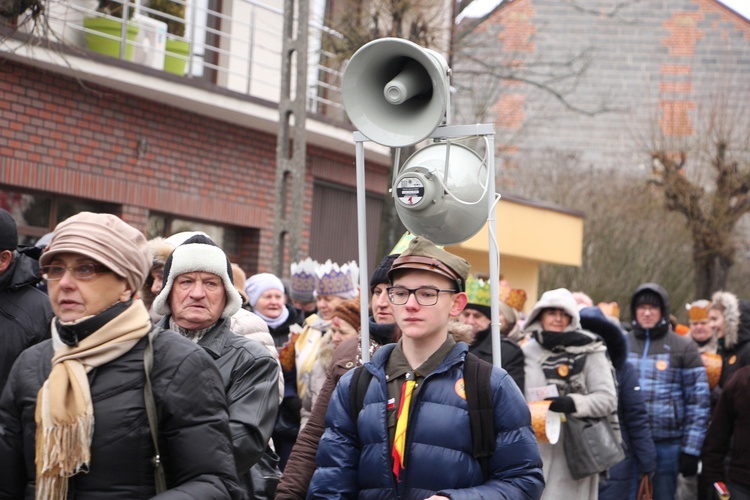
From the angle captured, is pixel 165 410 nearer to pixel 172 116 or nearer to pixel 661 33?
pixel 172 116

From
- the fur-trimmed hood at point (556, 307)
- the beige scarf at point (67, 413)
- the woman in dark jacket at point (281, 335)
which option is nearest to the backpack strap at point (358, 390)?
the beige scarf at point (67, 413)

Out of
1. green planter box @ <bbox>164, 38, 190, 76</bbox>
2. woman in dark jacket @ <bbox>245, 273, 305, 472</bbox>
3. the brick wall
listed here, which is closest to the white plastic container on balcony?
green planter box @ <bbox>164, 38, 190, 76</bbox>

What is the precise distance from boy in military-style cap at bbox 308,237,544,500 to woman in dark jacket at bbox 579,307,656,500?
13.5 ft

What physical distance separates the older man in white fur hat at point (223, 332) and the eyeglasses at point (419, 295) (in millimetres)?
630

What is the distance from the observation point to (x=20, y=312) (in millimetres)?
5402

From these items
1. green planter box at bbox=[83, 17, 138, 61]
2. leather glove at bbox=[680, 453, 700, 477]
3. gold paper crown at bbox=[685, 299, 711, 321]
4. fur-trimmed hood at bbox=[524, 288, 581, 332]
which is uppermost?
green planter box at bbox=[83, 17, 138, 61]

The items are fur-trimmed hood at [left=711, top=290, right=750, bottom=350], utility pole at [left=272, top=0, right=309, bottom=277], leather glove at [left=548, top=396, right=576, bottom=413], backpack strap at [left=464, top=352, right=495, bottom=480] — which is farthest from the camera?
utility pole at [left=272, top=0, right=309, bottom=277]

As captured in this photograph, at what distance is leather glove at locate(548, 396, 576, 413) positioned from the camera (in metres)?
7.32

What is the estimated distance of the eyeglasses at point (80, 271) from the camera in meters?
3.46

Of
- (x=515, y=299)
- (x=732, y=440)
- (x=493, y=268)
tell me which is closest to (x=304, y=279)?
(x=515, y=299)

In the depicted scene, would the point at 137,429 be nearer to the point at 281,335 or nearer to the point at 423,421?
the point at 423,421

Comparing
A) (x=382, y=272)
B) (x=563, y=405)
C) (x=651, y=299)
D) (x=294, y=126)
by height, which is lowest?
(x=563, y=405)

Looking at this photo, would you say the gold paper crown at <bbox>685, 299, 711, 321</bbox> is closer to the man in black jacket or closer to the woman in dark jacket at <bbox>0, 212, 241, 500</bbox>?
the man in black jacket

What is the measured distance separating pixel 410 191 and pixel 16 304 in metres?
1.90
